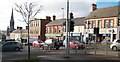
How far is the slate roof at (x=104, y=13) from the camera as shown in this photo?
197 feet

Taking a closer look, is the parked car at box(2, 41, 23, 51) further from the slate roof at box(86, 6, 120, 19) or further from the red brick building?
the red brick building

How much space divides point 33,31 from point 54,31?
14903mm

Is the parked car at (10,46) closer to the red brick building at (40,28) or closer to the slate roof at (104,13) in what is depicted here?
the slate roof at (104,13)

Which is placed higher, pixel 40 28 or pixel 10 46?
pixel 40 28

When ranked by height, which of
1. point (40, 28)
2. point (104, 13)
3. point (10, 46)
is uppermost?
point (104, 13)

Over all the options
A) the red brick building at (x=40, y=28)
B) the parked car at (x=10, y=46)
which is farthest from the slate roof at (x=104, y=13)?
the parked car at (x=10, y=46)

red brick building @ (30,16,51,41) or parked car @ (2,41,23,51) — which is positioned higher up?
red brick building @ (30,16,51,41)

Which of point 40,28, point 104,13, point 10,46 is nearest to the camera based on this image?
point 10,46

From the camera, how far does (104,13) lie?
63625 mm

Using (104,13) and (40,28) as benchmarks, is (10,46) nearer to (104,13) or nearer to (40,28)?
(104,13)

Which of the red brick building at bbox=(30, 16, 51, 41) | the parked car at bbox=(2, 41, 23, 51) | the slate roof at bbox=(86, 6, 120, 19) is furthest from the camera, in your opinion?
the red brick building at bbox=(30, 16, 51, 41)

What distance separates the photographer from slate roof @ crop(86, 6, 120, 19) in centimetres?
6009

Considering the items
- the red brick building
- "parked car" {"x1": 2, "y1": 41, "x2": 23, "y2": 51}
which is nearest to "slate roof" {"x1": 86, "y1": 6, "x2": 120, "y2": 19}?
the red brick building

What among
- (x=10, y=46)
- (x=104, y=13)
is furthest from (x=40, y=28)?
(x=10, y=46)
